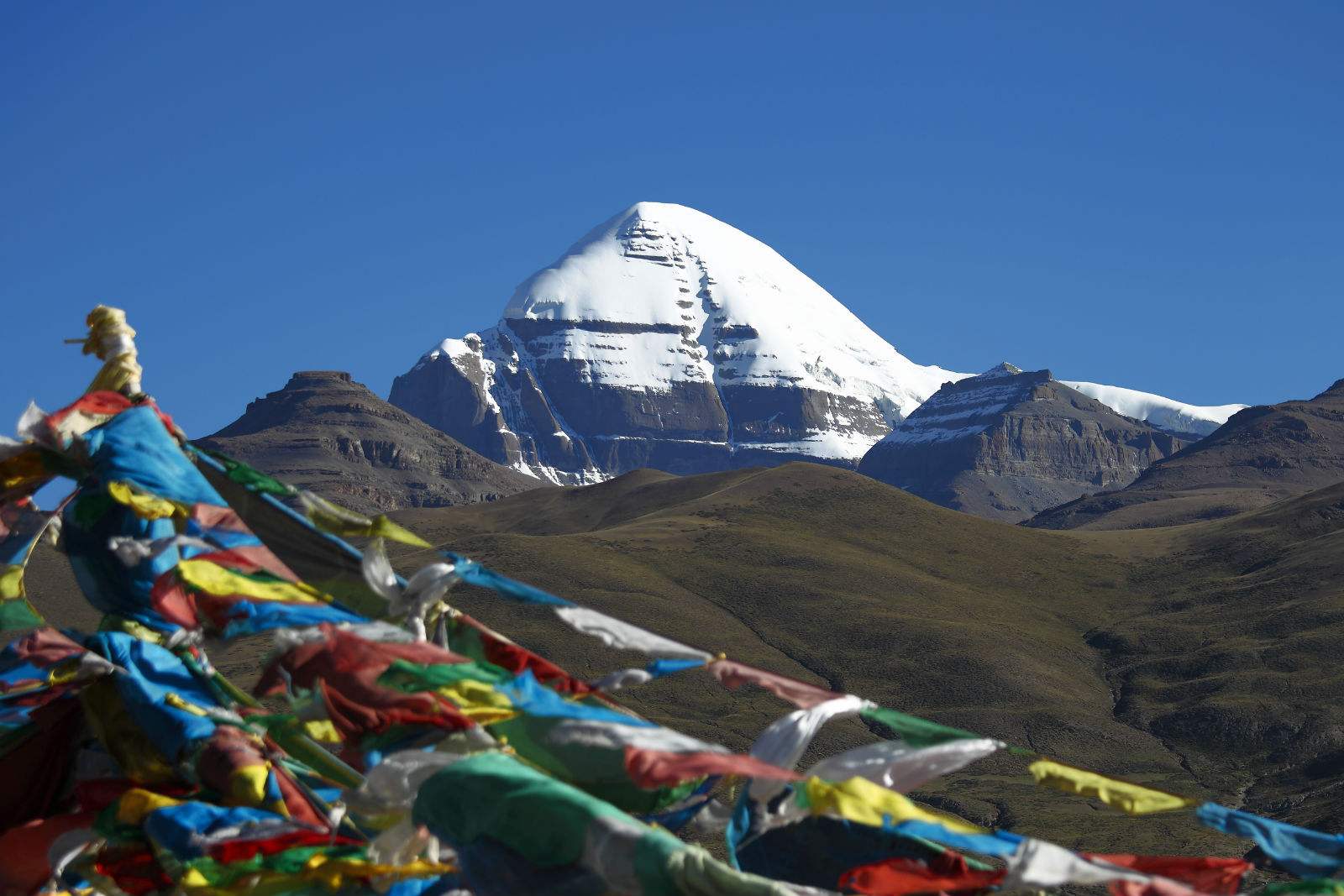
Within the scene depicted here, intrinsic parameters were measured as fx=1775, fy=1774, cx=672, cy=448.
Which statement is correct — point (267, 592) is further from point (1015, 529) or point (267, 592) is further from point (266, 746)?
point (1015, 529)

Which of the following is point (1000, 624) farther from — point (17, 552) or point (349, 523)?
point (349, 523)

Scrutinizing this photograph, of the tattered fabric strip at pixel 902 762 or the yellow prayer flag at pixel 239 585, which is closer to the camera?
the tattered fabric strip at pixel 902 762

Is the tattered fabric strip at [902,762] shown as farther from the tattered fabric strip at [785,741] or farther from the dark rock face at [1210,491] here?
the dark rock face at [1210,491]

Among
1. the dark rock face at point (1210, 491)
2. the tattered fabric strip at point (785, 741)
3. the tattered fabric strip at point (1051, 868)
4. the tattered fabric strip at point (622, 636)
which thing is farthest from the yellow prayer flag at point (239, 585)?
the dark rock face at point (1210, 491)

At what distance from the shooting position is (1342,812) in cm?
6159

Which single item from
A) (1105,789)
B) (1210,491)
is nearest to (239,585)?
(1105,789)

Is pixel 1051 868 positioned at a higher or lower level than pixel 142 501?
lower

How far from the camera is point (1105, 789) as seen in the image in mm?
6414

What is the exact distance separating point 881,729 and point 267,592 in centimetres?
6697

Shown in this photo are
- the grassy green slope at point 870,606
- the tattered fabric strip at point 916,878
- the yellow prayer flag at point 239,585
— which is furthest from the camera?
the grassy green slope at point 870,606

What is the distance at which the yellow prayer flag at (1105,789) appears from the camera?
6203mm

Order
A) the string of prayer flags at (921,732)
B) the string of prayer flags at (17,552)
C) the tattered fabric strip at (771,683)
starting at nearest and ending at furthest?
the string of prayer flags at (921,732) < the tattered fabric strip at (771,683) < the string of prayer flags at (17,552)

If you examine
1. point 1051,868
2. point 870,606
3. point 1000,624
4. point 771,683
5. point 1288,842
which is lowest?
point 1000,624

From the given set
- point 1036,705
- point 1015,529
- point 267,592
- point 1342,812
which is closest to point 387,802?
point 267,592
